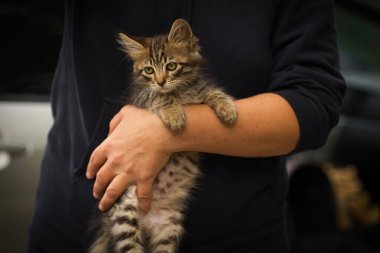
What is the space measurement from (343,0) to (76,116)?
72.8 inches

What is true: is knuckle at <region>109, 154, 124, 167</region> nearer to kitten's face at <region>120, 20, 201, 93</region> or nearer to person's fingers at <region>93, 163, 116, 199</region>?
person's fingers at <region>93, 163, 116, 199</region>

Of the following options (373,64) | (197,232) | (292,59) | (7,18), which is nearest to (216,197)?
(197,232)

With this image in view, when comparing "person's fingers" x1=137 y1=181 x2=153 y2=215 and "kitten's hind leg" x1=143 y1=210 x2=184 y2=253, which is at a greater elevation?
"person's fingers" x1=137 y1=181 x2=153 y2=215

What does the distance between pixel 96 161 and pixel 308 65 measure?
47 cm

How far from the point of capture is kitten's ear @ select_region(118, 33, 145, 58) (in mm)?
830

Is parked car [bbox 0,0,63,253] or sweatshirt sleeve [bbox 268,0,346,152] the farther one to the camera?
parked car [bbox 0,0,63,253]

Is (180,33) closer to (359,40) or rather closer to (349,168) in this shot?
(349,168)

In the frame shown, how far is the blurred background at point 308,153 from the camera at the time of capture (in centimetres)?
142

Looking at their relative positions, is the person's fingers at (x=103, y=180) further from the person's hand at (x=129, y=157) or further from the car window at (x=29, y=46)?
the car window at (x=29, y=46)

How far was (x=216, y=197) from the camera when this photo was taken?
0.93 m

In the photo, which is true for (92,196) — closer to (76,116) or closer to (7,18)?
(76,116)

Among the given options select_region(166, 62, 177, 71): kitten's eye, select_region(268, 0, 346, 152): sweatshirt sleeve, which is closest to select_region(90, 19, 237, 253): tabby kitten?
select_region(166, 62, 177, 71): kitten's eye

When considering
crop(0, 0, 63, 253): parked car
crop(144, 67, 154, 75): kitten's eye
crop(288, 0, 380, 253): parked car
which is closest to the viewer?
crop(144, 67, 154, 75): kitten's eye

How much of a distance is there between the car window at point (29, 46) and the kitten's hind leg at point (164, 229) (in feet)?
2.52
